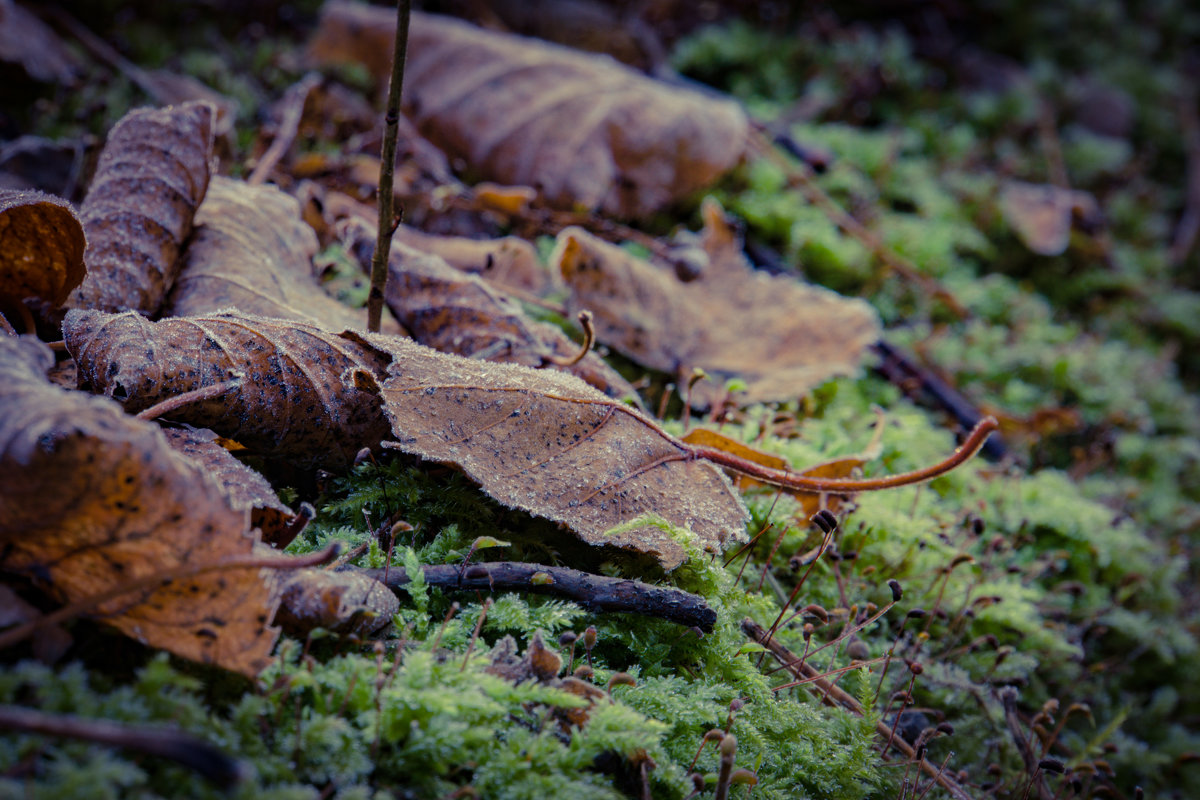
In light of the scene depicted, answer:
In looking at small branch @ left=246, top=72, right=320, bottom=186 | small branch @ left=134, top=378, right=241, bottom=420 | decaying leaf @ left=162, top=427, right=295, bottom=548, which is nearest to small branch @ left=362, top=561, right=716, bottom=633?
decaying leaf @ left=162, top=427, right=295, bottom=548

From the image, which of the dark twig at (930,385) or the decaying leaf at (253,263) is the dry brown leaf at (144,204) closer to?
the decaying leaf at (253,263)

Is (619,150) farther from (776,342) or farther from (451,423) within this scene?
(451,423)

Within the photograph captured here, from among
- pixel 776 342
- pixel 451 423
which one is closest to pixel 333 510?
pixel 451 423

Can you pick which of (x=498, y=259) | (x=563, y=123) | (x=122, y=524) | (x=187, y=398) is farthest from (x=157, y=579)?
(x=563, y=123)

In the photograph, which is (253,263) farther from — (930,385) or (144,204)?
(930,385)

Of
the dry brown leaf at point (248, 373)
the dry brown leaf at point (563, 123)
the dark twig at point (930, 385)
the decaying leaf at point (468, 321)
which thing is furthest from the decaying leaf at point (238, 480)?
the dark twig at point (930, 385)

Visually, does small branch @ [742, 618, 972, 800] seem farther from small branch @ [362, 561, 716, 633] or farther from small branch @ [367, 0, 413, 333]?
small branch @ [367, 0, 413, 333]
